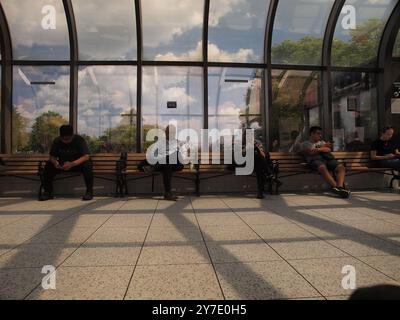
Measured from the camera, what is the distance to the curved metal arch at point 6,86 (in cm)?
769

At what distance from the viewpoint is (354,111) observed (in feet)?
28.4

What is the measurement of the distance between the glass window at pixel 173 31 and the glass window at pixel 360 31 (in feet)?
11.7

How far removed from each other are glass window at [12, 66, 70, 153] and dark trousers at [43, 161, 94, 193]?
1547 mm

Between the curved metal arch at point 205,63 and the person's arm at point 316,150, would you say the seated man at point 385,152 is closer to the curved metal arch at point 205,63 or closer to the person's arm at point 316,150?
the person's arm at point 316,150

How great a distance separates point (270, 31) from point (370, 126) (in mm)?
3664

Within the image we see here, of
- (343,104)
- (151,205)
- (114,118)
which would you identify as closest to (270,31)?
(343,104)

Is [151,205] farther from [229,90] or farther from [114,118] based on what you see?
[229,90]

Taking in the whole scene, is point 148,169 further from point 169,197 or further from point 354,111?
point 354,111

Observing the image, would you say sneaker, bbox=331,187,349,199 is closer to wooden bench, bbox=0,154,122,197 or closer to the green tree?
wooden bench, bbox=0,154,122,197

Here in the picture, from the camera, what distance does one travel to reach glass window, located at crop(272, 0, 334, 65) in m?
8.12

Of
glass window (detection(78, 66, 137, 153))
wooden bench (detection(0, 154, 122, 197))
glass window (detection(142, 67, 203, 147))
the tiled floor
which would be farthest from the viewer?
glass window (detection(142, 67, 203, 147))

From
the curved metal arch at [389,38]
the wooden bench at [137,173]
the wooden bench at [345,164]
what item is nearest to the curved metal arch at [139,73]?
the wooden bench at [137,173]

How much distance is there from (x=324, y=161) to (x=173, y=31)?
4915 mm

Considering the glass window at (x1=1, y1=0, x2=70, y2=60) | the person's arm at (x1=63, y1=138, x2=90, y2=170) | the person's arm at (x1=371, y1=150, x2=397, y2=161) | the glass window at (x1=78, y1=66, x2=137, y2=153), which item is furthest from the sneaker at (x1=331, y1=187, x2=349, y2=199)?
the glass window at (x1=1, y1=0, x2=70, y2=60)
